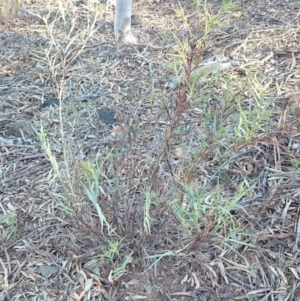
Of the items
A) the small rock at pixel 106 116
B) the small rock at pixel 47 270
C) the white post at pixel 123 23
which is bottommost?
the small rock at pixel 47 270

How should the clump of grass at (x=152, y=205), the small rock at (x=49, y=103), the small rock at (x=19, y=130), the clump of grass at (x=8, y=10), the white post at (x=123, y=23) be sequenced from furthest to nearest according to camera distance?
1. the clump of grass at (x=8, y=10)
2. the white post at (x=123, y=23)
3. the small rock at (x=49, y=103)
4. the small rock at (x=19, y=130)
5. the clump of grass at (x=152, y=205)

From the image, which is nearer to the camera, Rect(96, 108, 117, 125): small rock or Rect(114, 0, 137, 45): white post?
Rect(96, 108, 117, 125): small rock

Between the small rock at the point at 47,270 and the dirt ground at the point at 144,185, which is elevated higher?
the dirt ground at the point at 144,185

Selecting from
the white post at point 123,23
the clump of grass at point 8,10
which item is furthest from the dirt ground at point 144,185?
the clump of grass at point 8,10

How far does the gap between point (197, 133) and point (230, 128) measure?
146 millimetres

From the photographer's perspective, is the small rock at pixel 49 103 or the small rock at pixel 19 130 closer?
the small rock at pixel 19 130

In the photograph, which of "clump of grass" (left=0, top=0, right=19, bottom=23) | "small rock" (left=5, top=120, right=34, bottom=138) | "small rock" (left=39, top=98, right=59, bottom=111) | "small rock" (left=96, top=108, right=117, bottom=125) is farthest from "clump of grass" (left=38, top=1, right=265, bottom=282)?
"clump of grass" (left=0, top=0, right=19, bottom=23)

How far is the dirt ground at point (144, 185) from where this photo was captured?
1.62 metres

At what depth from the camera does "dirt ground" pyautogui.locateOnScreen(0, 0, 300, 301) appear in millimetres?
1622

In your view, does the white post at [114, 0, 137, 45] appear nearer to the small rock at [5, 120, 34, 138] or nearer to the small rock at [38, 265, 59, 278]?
the small rock at [5, 120, 34, 138]

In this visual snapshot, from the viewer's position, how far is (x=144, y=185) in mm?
1751

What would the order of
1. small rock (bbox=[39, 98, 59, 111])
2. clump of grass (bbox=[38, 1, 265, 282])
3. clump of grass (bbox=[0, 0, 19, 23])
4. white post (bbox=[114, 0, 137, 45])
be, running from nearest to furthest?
clump of grass (bbox=[38, 1, 265, 282]) → small rock (bbox=[39, 98, 59, 111]) → white post (bbox=[114, 0, 137, 45]) → clump of grass (bbox=[0, 0, 19, 23])

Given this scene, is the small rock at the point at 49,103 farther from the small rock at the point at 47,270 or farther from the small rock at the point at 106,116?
the small rock at the point at 47,270

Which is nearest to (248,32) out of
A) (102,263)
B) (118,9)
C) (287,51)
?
(287,51)
